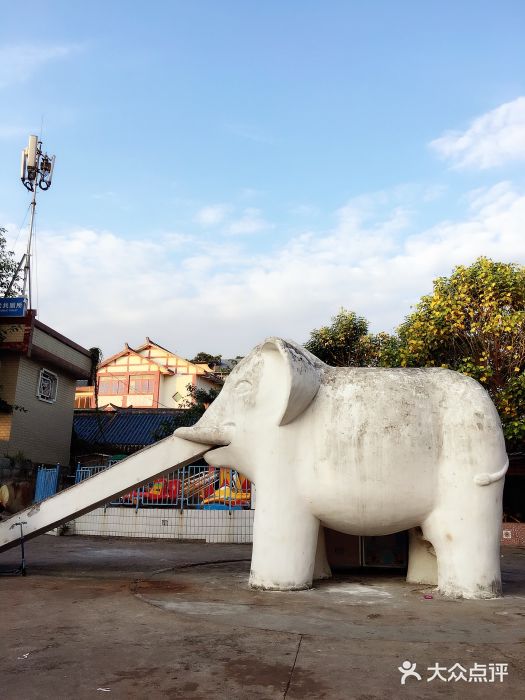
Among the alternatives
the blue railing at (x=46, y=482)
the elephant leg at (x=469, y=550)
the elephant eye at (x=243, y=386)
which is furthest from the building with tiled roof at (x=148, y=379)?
the elephant leg at (x=469, y=550)

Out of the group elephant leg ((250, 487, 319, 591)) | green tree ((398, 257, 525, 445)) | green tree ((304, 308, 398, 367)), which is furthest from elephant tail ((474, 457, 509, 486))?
green tree ((304, 308, 398, 367))

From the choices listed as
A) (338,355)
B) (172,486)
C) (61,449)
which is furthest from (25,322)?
(338,355)

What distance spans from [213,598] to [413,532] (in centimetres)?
279

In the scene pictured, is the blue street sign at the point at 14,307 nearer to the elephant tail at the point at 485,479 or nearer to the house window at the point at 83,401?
the elephant tail at the point at 485,479

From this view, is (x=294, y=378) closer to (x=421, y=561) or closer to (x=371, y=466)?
(x=371, y=466)

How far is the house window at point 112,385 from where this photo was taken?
34906 millimetres

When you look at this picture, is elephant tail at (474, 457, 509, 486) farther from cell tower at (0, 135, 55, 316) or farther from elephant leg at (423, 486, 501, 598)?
cell tower at (0, 135, 55, 316)

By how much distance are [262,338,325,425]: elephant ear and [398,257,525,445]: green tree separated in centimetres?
679

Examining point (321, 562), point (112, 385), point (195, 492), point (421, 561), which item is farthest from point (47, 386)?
point (112, 385)

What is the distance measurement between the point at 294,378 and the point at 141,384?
94.8 feet

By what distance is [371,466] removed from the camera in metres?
6.73

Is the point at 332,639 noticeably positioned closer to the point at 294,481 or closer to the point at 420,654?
the point at 420,654

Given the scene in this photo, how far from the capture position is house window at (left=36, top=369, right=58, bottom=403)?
17.2 metres

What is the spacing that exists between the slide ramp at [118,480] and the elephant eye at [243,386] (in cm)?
91
